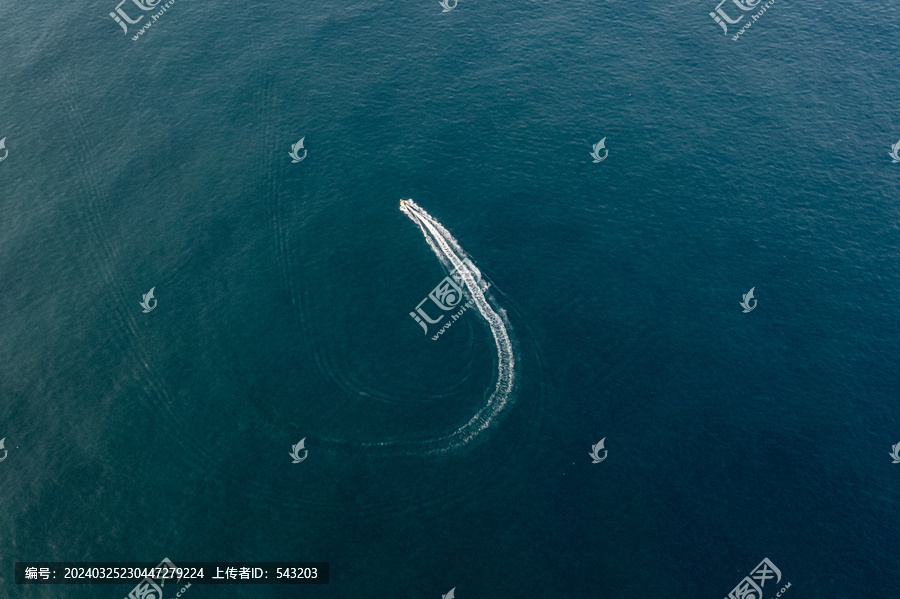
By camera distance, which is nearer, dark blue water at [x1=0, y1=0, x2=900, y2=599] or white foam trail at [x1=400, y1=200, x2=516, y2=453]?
dark blue water at [x1=0, y1=0, x2=900, y2=599]

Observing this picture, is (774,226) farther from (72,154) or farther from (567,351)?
(72,154)

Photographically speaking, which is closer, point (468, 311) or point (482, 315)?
point (482, 315)

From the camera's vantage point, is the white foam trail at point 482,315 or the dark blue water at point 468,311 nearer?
the dark blue water at point 468,311

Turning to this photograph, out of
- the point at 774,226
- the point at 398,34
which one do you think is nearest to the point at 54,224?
the point at 398,34

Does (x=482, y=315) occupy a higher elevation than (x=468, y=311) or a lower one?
lower
